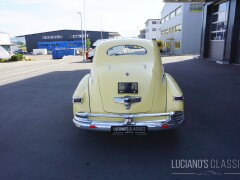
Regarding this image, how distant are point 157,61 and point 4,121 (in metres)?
4.23

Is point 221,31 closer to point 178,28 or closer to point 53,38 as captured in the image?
point 178,28

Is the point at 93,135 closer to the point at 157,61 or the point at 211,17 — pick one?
the point at 157,61

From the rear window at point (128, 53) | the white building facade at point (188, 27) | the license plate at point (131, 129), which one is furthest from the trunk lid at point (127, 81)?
the white building facade at point (188, 27)

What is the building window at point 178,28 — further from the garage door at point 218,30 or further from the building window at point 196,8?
the garage door at point 218,30

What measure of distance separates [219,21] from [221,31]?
3.60 feet

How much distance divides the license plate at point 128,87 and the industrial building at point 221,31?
1342 cm

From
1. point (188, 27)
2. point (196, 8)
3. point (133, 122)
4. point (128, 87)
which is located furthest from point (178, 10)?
point (133, 122)

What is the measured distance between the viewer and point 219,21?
16.8m

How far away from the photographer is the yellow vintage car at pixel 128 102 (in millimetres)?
3449

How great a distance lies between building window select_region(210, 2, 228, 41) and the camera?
1568cm

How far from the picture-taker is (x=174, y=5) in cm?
3653

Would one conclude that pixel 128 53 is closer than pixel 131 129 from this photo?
No

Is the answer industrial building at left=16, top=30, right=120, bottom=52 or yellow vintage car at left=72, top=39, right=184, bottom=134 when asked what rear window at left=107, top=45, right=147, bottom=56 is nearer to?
yellow vintage car at left=72, top=39, right=184, bottom=134

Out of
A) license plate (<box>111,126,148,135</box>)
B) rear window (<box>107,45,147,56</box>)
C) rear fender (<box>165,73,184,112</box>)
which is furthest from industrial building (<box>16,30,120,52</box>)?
license plate (<box>111,126,148,135</box>)
